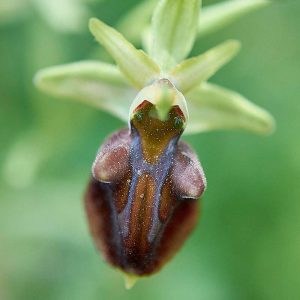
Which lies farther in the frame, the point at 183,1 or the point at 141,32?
the point at 141,32

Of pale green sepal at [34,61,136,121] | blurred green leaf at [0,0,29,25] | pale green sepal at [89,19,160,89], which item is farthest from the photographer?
blurred green leaf at [0,0,29,25]

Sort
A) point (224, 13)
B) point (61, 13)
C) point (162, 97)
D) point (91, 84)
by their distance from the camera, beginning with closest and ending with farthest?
1. point (162, 97)
2. point (91, 84)
3. point (224, 13)
4. point (61, 13)

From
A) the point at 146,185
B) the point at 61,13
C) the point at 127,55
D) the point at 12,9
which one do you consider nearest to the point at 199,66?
the point at 127,55

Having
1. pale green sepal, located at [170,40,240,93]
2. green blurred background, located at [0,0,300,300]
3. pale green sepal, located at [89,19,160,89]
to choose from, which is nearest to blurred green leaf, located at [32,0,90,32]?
green blurred background, located at [0,0,300,300]

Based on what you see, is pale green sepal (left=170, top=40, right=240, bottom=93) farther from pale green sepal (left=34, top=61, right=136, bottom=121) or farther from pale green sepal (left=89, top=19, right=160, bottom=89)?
pale green sepal (left=34, top=61, right=136, bottom=121)

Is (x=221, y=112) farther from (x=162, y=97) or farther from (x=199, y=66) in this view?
(x=162, y=97)

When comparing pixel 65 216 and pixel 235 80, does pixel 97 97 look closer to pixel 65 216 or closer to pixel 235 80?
pixel 65 216

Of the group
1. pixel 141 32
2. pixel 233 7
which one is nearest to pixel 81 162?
pixel 141 32
